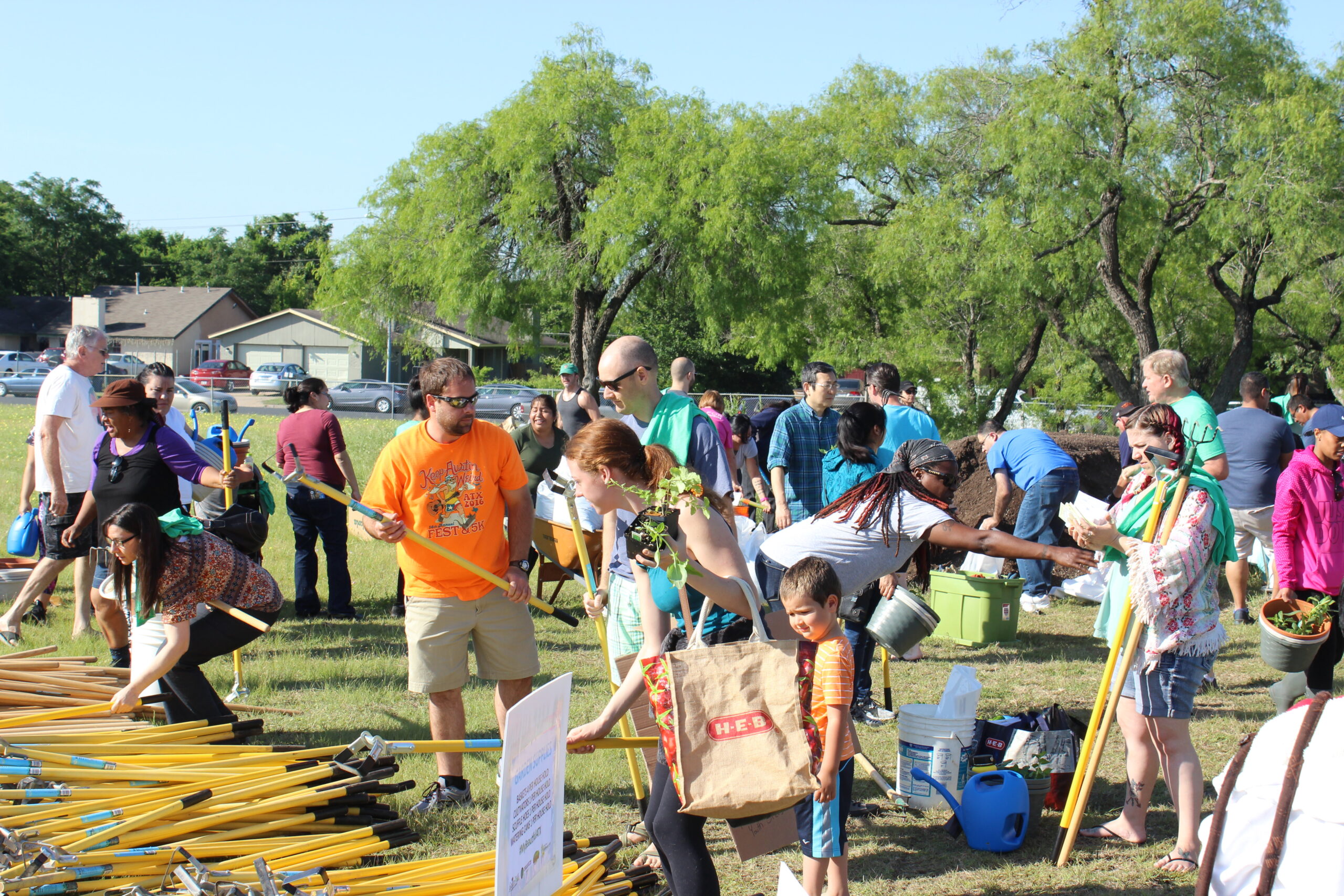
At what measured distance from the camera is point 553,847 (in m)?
2.96

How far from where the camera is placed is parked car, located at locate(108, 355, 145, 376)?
40219 mm

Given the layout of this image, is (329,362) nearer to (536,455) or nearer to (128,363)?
(128,363)

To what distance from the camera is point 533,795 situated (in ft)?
9.15

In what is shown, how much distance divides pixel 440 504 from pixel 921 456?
2.18m

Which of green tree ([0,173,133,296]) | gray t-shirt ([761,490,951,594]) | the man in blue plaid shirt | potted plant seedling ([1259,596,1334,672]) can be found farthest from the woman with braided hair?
green tree ([0,173,133,296])

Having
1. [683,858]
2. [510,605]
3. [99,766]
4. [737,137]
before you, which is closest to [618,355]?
[510,605]

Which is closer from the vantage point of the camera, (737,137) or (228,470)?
(228,470)

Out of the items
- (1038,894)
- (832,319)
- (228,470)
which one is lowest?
(1038,894)

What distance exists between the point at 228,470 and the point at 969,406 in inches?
701

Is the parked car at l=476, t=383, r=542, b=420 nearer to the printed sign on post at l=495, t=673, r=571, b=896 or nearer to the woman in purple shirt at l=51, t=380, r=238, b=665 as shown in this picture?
the woman in purple shirt at l=51, t=380, r=238, b=665

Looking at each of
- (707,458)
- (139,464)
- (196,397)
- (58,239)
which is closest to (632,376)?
(707,458)

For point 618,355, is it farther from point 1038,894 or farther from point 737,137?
point 737,137

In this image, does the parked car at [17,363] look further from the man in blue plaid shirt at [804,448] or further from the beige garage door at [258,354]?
the man in blue plaid shirt at [804,448]

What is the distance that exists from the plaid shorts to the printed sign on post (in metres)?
1.33
